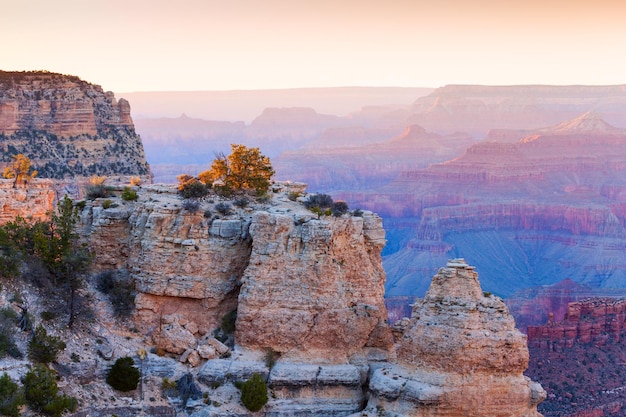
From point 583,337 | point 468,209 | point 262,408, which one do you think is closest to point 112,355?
point 262,408

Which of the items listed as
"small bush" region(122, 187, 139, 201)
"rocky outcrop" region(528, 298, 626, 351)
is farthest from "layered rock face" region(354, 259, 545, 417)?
"rocky outcrop" region(528, 298, 626, 351)

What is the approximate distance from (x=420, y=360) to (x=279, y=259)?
199 inches

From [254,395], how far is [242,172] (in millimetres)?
8404

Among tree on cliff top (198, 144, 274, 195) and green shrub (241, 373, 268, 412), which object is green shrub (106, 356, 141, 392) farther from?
tree on cliff top (198, 144, 274, 195)

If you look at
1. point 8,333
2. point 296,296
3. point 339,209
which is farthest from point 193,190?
point 8,333

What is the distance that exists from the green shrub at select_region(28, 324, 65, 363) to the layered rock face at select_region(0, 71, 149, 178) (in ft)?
68.8

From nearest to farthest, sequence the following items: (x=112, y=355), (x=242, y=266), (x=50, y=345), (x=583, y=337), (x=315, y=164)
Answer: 1. (x=50, y=345)
2. (x=112, y=355)
3. (x=242, y=266)
4. (x=583, y=337)
5. (x=315, y=164)

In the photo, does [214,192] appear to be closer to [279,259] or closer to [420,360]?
[279,259]

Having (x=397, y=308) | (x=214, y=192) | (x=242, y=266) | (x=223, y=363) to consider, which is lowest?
(x=397, y=308)

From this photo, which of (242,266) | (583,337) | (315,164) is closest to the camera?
(242,266)

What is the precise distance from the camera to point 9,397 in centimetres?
2514

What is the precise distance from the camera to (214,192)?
33.5 meters

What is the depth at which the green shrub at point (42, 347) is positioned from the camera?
27.4 m

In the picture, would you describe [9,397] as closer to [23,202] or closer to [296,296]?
[296,296]
